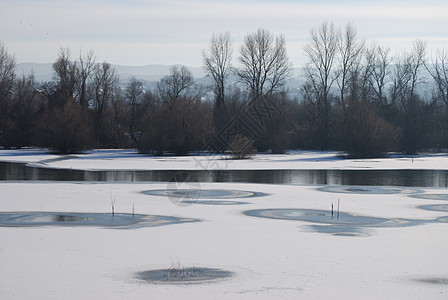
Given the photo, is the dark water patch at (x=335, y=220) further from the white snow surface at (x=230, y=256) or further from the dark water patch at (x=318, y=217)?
the white snow surface at (x=230, y=256)

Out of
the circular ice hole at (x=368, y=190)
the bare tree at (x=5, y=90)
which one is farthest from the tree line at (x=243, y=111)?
the circular ice hole at (x=368, y=190)

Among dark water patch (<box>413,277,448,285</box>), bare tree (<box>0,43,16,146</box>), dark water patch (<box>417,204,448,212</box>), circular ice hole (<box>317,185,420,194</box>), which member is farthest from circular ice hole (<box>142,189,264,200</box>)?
bare tree (<box>0,43,16,146</box>)

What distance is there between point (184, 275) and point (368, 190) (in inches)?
645

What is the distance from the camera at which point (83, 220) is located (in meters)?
17.0

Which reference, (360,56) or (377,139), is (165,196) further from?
(360,56)

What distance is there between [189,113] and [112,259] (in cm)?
4744

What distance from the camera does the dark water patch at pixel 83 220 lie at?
640 inches

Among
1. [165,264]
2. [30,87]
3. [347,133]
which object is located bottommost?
[165,264]

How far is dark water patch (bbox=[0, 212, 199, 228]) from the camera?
53.3 ft

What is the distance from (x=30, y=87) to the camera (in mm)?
82438

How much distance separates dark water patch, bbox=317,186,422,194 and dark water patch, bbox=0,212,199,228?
10038 mm

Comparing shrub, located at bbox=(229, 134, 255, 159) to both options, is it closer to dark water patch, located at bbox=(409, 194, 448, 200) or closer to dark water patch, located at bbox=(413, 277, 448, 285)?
dark water patch, located at bbox=(409, 194, 448, 200)

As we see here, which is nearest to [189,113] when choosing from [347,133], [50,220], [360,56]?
[347,133]

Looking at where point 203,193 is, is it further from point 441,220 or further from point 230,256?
point 230,256
